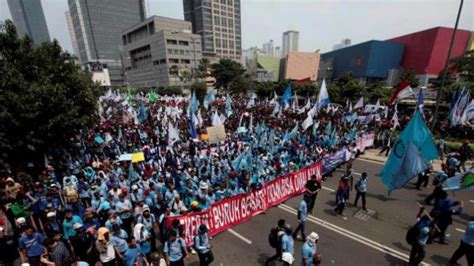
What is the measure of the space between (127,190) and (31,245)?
2.44 metres

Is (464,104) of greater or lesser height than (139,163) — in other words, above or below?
above

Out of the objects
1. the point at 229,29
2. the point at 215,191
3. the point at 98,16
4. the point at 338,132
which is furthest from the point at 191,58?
the point at 215,191

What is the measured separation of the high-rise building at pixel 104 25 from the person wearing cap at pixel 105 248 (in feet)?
429

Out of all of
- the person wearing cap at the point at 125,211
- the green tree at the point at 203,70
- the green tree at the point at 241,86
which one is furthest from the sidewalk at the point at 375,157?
the green tree at the point at 203,70

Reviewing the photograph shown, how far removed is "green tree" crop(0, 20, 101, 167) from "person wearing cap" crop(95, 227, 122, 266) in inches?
222

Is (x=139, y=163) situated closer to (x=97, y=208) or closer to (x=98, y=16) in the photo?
(x=97, y=208)

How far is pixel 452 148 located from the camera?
14719 millimetres

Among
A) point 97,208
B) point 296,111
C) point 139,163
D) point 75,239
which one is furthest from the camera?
point 296,111

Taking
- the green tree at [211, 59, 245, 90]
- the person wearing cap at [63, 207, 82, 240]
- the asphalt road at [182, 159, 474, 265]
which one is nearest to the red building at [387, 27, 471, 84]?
the green tree at [211, 59, 245, 90]

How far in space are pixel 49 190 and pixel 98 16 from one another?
143m

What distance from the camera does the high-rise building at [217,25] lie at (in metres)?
116

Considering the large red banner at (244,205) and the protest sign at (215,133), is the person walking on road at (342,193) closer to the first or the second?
the large red banner at (244,205)

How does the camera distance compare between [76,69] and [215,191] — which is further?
[76,69]

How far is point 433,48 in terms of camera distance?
47688mm
